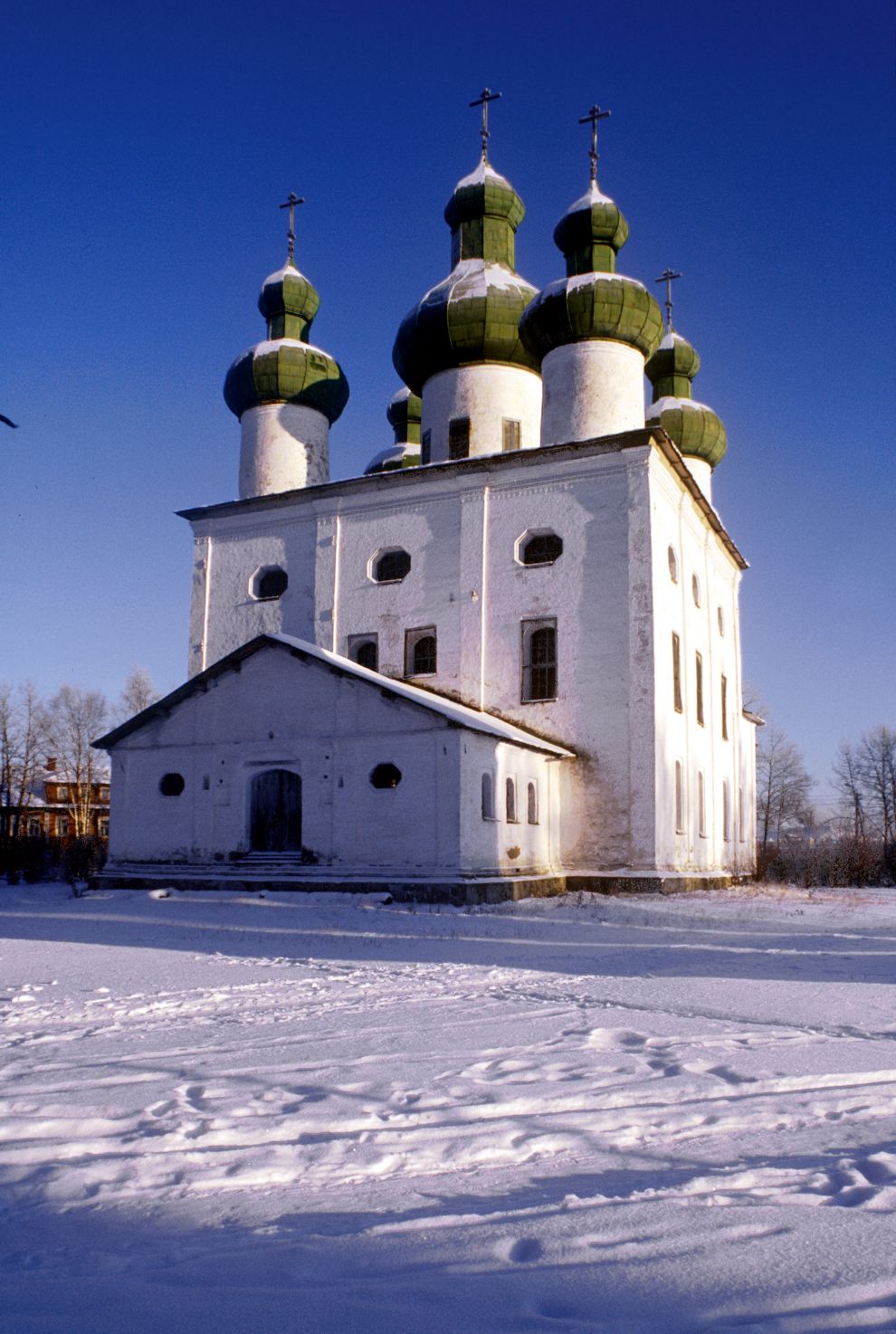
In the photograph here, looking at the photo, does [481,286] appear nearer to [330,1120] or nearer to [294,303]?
[294,303]

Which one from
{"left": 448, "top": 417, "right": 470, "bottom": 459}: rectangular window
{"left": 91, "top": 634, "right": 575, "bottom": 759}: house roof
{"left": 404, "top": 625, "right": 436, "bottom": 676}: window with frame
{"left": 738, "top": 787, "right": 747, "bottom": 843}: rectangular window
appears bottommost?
{"left": 738, "top": 787, "right": 747, "bottom": 843}: rectangular window

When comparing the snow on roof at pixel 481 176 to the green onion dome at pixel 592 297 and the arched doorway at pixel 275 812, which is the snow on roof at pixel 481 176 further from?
the arched doorway at pixel 275 812

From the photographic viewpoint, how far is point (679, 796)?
22094 millimetres

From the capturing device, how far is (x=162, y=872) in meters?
19.9

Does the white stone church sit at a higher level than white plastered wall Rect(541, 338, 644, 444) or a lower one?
lower

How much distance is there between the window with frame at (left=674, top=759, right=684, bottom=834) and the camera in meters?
21.7

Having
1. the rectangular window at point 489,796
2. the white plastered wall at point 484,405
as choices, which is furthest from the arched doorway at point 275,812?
the white plastered wall at point 484,405

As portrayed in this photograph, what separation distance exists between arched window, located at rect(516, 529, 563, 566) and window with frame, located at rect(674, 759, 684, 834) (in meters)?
A: 4.74

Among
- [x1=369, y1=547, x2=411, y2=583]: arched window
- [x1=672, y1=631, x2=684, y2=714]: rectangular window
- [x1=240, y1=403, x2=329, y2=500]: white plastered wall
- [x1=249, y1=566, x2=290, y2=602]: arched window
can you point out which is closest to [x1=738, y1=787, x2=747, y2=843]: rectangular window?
[x1=672, y1=631, x2=684, y2=714]: rectangular window

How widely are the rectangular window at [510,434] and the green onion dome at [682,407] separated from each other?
17.5 feet

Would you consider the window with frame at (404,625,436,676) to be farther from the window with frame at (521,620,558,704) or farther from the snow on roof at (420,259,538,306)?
the snow on roof at (420,259,538,306)

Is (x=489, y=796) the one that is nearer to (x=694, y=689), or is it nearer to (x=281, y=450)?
(x=694, y=689)

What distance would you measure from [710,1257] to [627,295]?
22179 millimetres

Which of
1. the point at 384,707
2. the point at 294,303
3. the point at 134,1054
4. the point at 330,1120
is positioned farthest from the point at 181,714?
the point at 330,1120
